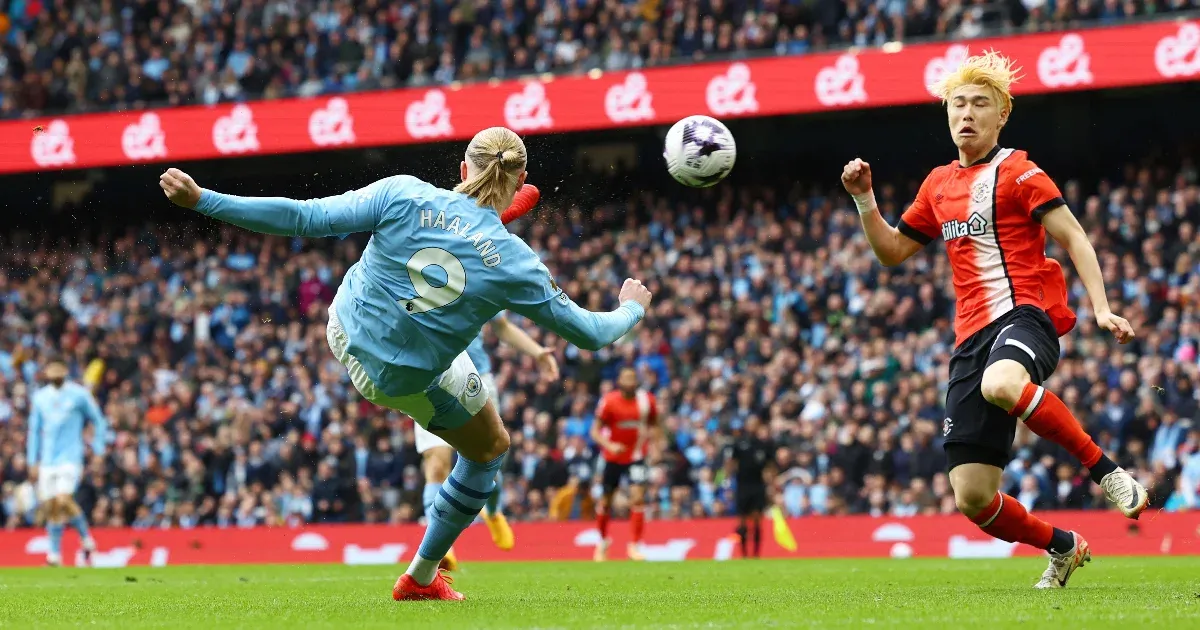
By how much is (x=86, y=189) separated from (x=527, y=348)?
19860 mm

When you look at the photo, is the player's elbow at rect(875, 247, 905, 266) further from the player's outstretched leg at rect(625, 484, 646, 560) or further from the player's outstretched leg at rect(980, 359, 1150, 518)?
the player's outstretched leg at rect(625, 484, 646, 560)

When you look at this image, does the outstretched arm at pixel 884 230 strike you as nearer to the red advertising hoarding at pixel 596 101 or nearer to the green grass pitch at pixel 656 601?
the green grass pitch at pixel 656 601

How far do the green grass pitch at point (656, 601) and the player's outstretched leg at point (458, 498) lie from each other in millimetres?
206

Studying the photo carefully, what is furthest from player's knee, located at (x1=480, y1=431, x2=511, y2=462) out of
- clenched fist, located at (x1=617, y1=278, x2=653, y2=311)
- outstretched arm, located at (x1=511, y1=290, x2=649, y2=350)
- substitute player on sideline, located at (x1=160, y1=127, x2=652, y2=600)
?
clenched fist, located at (x1=617, y1=278, x2=653, y2=311)

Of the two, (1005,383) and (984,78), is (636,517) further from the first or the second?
(1005,383)

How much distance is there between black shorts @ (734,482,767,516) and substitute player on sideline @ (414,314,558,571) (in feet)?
13.9

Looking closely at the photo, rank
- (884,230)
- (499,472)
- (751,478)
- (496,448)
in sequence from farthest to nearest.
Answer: (751,478) → (499,472) → (884,230) → (496,448)

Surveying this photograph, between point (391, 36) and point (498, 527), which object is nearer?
point (498, 527)

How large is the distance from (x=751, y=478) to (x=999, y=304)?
9.27 m

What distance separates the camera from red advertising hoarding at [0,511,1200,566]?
14539 millimetres

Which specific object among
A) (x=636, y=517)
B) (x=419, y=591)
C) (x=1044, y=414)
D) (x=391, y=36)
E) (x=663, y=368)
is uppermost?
(x=391, y=36)

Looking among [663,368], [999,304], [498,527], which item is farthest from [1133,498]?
[663,368]

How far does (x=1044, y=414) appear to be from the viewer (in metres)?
6.46

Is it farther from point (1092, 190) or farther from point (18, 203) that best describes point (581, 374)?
point (18, 203)
